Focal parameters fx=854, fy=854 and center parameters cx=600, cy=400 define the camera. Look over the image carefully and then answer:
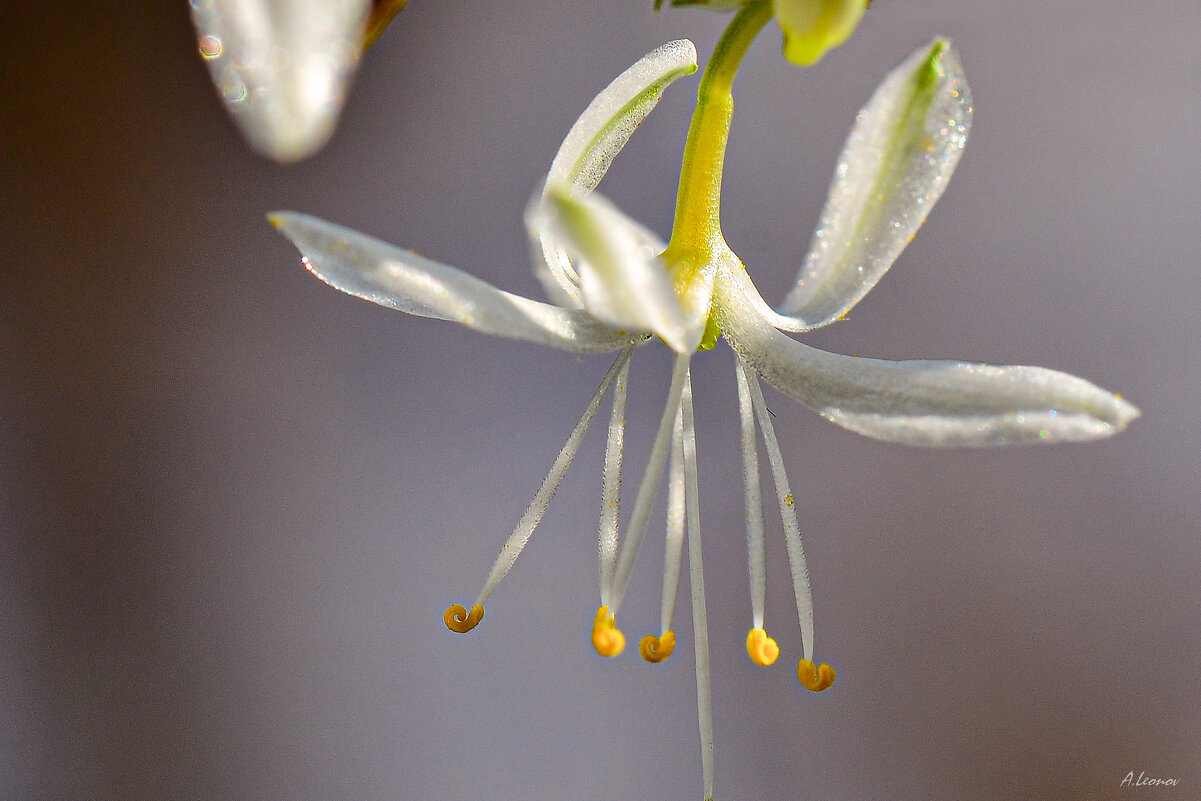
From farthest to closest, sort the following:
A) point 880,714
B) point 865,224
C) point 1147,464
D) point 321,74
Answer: point 880,714 → point 1147,464 → point 865,224 → point 321,74

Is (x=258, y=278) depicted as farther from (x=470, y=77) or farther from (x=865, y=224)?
(x=865, y=224)

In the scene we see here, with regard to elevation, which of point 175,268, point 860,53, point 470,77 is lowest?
point 175,268

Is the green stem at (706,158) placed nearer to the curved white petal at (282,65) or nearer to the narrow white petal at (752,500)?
the narrow white petal at (752,500)

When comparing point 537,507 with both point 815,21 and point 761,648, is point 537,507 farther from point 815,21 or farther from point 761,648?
point 815,21

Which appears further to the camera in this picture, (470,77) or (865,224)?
(470,77)

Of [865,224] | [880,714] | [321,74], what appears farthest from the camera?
[880,714]

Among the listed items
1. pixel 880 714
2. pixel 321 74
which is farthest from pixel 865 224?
pixel 880 714
